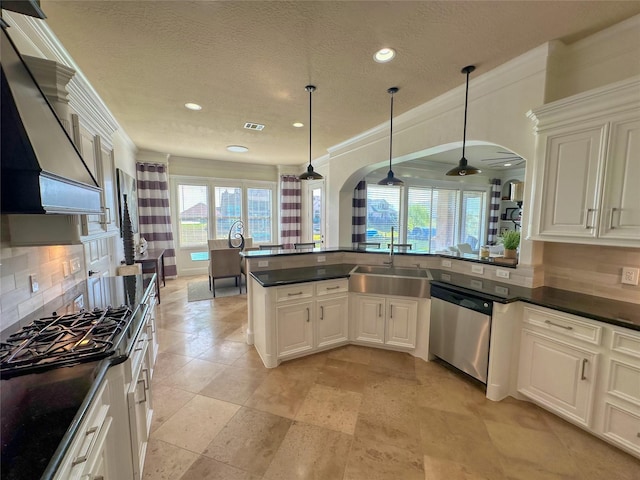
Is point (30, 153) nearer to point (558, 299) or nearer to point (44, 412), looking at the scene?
point (44, 412)

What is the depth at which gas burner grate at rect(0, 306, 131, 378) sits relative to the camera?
3.52ft

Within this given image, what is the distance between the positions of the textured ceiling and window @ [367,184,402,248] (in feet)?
8.60

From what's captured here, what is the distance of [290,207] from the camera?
695 centimetres

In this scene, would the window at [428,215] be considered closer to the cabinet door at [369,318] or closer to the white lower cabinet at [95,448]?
the cabinet door at [369,318]

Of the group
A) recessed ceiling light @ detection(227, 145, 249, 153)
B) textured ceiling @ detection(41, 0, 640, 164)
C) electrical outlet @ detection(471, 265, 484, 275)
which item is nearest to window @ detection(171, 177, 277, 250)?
recessed ceiling light @ detection(227, 145, 249, 153)

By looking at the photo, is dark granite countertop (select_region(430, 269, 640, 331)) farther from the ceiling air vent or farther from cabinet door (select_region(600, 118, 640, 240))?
the ceiling air vent

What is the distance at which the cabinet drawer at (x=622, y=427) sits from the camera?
1.55m

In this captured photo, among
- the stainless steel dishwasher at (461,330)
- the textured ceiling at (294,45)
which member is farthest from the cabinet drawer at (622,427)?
the textured ceiling at (294,45)

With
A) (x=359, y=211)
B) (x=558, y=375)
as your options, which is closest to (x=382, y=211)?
(x=359, y=211)

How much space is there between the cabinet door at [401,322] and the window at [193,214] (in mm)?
5121

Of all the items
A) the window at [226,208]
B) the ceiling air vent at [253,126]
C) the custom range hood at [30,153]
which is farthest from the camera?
the window at [226,208]

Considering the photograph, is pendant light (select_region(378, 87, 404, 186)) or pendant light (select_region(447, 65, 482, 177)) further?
pendant light (select_region(378, 87, 404, 186))

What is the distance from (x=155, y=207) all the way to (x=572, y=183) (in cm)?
639

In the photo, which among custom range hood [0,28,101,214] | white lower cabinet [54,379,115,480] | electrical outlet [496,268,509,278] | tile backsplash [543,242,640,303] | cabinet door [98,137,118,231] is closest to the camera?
white lower cabinet [54,379,115,480]
